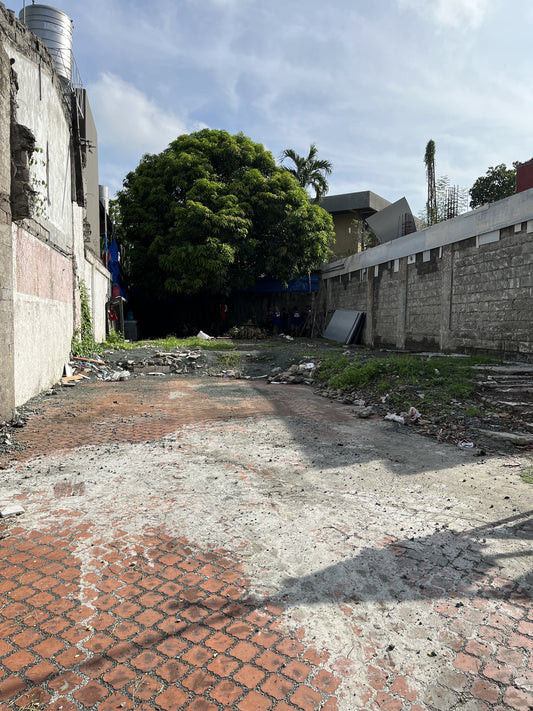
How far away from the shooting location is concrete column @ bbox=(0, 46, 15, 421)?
5199mm

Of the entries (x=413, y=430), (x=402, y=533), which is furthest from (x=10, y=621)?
(x=413, y=430)

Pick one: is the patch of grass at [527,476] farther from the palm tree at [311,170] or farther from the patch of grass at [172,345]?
the palm tree at [311,170]

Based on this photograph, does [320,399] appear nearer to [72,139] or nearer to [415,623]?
[415,623]

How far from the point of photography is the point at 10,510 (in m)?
3.27

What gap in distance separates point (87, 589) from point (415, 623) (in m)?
1.73

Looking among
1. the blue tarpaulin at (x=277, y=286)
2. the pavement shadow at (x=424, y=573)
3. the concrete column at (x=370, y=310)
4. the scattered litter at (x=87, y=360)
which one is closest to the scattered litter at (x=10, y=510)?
the pavement shadow at (x=424, y=573)

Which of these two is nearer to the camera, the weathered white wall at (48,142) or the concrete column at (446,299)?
the weathered white wall at (48,142)

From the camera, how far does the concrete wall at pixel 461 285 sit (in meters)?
9.44

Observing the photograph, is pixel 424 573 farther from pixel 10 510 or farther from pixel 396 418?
pixel 396 418

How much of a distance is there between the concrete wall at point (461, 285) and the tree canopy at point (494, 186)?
1215cm

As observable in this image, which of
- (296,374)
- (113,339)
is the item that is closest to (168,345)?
(113,339)

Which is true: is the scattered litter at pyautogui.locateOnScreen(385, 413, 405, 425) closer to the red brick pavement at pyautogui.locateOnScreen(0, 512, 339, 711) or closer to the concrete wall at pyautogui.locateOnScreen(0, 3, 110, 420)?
the red brick pavement at pyautogui.locateOnScreen(0, 512, 339, 711)

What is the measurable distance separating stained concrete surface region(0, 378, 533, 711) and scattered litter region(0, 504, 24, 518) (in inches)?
3.1

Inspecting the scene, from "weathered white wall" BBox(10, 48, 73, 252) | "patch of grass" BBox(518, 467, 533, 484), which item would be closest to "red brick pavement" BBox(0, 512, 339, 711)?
"patch of grass" BBox(518, 467, 533, 484)
